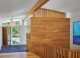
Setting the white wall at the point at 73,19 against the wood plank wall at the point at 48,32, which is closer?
the white wall at the point at 73,19

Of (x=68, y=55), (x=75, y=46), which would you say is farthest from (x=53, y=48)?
(x=75, y=46)

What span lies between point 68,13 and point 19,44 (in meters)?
7.92

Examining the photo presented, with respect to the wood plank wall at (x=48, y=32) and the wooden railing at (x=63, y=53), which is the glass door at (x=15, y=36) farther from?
the wooden railing at (x=63, y=53)

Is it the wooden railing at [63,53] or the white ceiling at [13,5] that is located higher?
the white ceiling at [13,5]

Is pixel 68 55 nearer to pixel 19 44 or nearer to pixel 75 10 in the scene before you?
pixel 75 10

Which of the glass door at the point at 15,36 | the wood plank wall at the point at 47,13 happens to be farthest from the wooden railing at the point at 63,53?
the glass door at the point at 15,36

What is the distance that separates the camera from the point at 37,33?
31.0 ft

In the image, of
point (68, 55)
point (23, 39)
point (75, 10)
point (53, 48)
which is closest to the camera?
point (68, 55)

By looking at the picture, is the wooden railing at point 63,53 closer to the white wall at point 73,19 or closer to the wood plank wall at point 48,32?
the white wall at point 73,19

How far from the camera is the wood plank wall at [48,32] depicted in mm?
9414

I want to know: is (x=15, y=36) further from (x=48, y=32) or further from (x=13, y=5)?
(x=13, y=5)

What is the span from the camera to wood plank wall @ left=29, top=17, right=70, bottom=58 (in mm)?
9414

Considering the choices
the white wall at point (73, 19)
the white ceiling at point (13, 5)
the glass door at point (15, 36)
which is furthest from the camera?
the glass door at point (15, 36)

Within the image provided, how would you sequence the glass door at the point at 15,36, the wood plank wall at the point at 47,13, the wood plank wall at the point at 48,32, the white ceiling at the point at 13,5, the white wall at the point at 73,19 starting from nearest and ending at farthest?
the white ceiling at the point at 13,5 → the white wall at the point at 73,19 → the wood plank wall at the point at 48,32 → the wood plank wall at the point at 47,13 → the glass door at the point at 15,36
